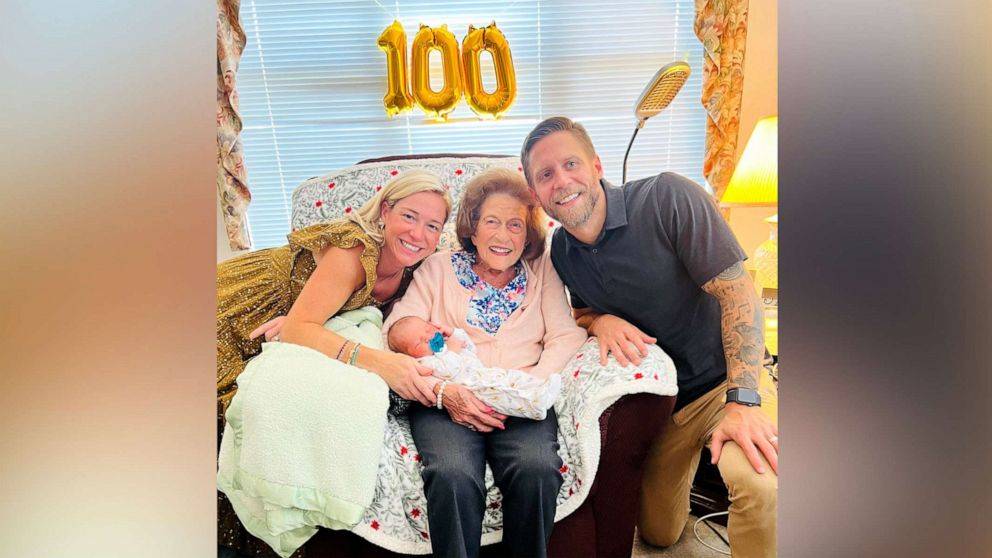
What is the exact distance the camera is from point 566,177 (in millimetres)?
830

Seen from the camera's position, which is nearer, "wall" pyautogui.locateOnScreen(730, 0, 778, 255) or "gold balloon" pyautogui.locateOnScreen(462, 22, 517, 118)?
"wall" pyautogui.locateOnScreen(730, 0, 778, 255)

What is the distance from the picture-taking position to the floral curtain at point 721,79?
787 millimetres

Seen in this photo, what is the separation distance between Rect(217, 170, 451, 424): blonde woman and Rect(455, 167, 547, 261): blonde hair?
3 centimetres

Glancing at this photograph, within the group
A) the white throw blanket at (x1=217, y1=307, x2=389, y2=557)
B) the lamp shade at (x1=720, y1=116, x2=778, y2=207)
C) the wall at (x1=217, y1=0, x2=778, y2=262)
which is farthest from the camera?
the white throw blanket at (x1=217, y1=307, x2=389, y2=557)

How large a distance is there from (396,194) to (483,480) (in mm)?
439

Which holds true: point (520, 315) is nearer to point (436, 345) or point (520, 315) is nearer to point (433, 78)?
point (436, 345)

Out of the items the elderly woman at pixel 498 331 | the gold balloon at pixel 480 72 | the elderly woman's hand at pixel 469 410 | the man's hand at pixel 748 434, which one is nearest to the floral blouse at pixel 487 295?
the elderly woman at pixel 498 331

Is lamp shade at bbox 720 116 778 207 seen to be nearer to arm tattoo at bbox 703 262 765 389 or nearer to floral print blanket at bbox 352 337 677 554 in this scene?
arm tattoo at bbox 703 262 765 389

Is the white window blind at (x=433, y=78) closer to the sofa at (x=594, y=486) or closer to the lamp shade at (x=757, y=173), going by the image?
the lamp shade at (x=757, y=173)

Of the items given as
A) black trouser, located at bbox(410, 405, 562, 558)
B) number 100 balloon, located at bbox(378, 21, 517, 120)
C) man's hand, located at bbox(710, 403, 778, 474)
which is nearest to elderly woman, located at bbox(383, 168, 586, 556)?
black trouser, located at bbox(410, 405, 562, 558)

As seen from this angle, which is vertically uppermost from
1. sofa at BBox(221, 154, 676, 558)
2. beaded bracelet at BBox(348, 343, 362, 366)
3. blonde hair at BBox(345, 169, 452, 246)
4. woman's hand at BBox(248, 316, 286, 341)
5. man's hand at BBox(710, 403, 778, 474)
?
blonde hair at BBox(345, 169, 452, 246)

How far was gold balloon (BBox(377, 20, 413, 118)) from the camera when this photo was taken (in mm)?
867

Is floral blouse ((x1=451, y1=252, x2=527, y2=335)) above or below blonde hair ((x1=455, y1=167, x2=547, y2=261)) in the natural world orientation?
below
